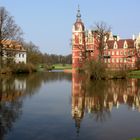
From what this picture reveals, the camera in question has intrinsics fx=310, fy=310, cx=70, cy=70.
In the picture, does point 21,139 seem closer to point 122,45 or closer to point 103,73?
point 103,73

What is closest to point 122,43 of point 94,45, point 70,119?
point 94,45

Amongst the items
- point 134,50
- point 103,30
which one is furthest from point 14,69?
point 134,50

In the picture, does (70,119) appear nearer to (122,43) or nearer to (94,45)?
(94,45)

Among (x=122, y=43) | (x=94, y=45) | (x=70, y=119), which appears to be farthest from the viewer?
(x=122, y=43)

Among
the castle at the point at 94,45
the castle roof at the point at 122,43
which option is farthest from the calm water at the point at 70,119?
the castle roof at the point at 122,43

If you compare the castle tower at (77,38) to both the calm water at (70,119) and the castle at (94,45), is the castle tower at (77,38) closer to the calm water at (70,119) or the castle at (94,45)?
the castle at (94,45)

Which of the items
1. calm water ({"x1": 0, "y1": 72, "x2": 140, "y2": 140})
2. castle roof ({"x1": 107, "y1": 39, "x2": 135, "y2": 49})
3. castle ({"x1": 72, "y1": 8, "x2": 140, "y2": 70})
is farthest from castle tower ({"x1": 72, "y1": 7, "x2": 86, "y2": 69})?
calm water ({"x1": 0, "y1": 72, "x2": 140, "y2": 140})

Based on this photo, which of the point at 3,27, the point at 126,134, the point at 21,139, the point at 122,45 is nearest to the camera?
the point at 21,139

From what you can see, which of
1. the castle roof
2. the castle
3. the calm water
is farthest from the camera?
the castle roof

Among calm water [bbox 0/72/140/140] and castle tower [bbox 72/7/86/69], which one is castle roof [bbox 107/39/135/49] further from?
calm water [bbox 0/72/140/140]

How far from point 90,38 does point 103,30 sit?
22668 mm

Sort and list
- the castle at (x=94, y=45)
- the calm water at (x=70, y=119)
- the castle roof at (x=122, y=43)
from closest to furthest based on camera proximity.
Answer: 1. the calm water at (x=70, y=119)
2. the castle at (x=94, y=45)
3. the castle roof at (x=122, y=43)

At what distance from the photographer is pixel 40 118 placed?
14344 mm

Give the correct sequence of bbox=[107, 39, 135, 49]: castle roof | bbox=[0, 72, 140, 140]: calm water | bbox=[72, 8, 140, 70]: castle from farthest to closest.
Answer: bbox=[107, 39, 135, 49]: castle roof → bbox=[72, 8, 140, 70]: castle → bbox=[0, 72, 140, 140]: calm water
